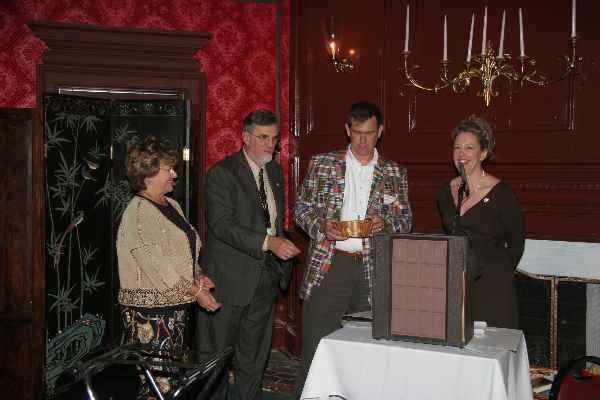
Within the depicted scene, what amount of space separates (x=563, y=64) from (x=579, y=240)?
3.71ft

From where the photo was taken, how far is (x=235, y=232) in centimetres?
333

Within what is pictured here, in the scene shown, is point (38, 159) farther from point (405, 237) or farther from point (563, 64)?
point (563, 64)

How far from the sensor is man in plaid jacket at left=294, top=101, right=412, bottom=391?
335cm

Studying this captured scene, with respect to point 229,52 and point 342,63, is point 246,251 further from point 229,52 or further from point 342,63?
point 229,52

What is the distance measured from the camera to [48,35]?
486 cm

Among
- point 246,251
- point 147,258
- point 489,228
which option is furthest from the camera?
point 246,251

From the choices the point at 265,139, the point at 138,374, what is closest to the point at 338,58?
the point at 265,139

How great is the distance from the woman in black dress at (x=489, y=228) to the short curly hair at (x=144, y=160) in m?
1.46

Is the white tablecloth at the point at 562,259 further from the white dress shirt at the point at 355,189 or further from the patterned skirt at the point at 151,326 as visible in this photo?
the patterned skirt at the point at 151,326

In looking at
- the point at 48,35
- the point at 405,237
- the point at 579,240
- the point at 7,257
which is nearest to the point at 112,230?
the point at 7,257

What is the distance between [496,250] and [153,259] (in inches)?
67.5

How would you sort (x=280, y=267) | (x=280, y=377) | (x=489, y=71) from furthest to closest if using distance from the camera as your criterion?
(x=280, y=377) < (x=489, y=71) < (x=280, y=267)

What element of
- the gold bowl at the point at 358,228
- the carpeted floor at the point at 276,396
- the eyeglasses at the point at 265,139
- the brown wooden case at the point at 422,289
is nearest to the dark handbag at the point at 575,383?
the brown wooden case at the point at 422,289

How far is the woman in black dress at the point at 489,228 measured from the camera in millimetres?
3180
